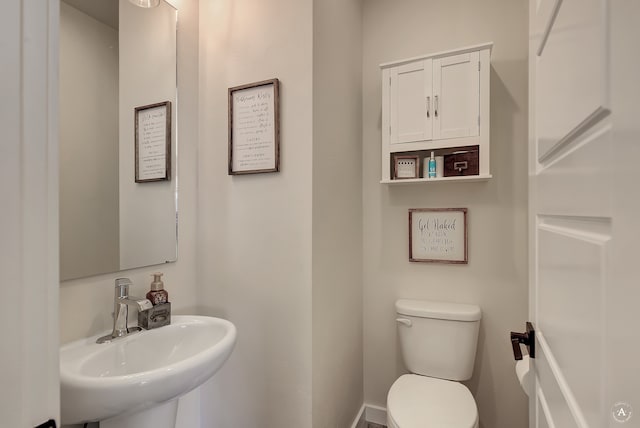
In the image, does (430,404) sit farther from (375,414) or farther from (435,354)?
(375,414)

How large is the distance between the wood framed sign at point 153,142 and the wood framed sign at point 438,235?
132 cm

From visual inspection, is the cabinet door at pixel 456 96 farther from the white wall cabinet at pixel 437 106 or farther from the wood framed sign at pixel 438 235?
the wood framed sign at pixel 438 235

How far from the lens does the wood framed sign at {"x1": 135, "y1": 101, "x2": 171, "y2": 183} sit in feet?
4.07

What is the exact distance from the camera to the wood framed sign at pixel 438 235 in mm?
1706

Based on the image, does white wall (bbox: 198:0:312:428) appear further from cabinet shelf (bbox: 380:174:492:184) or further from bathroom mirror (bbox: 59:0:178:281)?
cabinet shelf (bbox: 380:174:492:184)

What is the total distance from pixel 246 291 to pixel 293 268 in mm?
268

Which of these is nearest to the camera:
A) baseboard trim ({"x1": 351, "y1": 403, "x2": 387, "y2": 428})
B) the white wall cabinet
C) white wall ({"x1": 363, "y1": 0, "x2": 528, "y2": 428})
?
the white wall cabinet

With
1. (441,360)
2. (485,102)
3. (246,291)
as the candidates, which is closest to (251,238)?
(246,291)

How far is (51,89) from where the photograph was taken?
17.4 inches

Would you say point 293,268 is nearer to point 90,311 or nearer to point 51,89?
point 90,311

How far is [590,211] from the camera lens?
1.43ft

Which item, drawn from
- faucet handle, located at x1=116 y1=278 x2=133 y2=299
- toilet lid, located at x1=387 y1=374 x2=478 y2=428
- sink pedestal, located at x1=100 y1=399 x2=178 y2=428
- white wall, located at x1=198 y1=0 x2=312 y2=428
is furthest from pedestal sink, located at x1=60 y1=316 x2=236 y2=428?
toilet lid, located at x1=387 y1=374 x2=478 y2=428

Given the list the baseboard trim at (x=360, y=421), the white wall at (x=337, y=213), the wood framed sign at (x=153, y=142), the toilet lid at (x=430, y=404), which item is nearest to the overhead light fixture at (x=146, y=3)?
the wood framed sign at (x=153, y=142)

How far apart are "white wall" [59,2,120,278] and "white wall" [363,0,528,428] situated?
4.32ft
